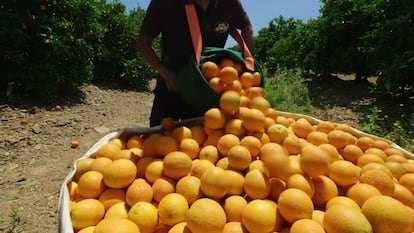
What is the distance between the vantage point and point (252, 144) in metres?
1.63

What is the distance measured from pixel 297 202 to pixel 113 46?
8.21m

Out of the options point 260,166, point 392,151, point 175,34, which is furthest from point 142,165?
point 392,151

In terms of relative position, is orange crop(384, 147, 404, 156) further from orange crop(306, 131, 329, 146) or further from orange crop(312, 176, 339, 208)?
Answer: orange crop(312, 176, 339, 208)

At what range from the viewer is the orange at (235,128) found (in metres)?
1.78

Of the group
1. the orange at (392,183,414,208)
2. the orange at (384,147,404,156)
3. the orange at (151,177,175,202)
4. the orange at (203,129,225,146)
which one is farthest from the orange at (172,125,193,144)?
the orange at (384,147,404,156)

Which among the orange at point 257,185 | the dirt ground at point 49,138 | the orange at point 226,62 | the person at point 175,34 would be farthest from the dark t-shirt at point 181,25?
the dirt ground at point 49,138

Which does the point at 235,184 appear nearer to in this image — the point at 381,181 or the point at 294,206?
the point at 294,206

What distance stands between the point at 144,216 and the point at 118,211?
149mm

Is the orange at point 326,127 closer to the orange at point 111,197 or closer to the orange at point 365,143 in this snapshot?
the orange at point 365,143

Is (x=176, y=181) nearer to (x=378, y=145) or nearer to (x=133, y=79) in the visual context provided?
(x=378, y=145)

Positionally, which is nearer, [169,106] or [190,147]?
[190,147]

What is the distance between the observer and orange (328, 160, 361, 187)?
4.66 ft

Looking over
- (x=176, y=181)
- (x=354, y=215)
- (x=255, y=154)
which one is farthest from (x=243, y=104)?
(x=354, y=215)

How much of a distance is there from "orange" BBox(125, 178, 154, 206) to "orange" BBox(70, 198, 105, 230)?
0.14m
